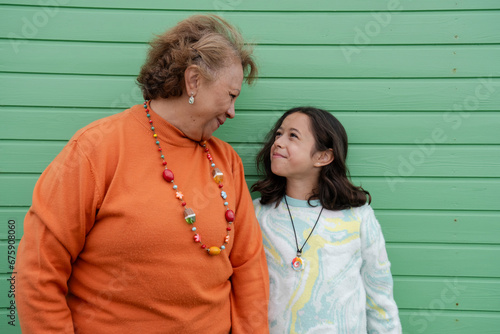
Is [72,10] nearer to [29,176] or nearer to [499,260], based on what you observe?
[29,176]

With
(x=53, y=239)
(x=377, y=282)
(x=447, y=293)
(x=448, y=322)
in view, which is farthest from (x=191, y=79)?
(x=448, y=322)

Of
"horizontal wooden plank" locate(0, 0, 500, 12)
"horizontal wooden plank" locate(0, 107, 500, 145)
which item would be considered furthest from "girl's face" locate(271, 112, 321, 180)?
"horizontal wooden plank" locate(0, 0, 500, 12)

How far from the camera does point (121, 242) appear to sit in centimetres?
150

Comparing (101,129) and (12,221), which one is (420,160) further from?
(12,221)

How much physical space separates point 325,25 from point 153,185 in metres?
1.53

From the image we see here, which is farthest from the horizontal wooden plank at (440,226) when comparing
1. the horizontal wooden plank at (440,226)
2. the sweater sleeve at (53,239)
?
the sweater sleeve at (53,239)

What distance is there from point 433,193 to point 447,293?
66cm

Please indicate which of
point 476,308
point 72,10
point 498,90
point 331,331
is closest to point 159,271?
point 331,331

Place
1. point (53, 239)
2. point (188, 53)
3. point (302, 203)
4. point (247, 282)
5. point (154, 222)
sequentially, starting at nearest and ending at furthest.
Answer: point (53, 239) → point (154, 222) → point (188, 53) → point (247, 282) → point (302, 203)

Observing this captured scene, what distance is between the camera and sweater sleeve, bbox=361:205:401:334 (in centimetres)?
199

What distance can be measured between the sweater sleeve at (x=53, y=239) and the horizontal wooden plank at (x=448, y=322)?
2027 millimetres

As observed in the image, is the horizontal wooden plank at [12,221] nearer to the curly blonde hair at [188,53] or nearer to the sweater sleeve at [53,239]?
the sweater sleeve at [53,239]

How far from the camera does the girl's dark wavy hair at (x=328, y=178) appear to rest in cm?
207

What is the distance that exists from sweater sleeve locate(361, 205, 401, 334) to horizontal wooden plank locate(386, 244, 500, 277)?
1.36 feet
